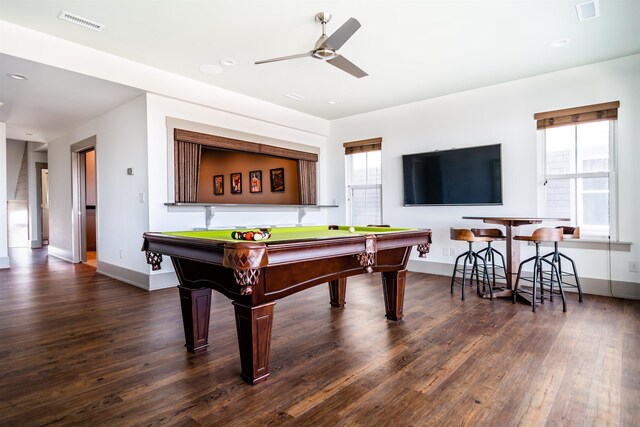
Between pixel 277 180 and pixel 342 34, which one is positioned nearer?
pixel 342 34

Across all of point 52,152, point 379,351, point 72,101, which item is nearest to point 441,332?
point 379,351

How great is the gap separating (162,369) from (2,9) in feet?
10.9

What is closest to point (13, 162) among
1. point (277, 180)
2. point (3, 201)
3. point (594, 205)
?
point (3, 201)

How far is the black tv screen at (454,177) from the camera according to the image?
487cm

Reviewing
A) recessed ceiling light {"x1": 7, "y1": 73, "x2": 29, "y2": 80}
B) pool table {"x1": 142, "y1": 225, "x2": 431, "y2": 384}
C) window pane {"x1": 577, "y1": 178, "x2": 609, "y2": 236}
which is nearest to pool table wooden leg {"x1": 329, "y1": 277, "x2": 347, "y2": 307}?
pool table {"x1": 142, "y1": 225, "x2": 431, "y2": 384}

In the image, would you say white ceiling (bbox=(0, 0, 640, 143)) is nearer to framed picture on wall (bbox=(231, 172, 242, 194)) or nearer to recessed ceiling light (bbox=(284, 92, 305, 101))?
recessed ceiling light (bbox=(284, 92, 305, 101))

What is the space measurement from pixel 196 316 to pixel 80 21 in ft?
9.44

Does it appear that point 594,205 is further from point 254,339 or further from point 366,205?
point 254,339

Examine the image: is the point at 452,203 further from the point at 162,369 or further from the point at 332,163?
the point at 162,369

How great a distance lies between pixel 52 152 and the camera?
23.8 ft

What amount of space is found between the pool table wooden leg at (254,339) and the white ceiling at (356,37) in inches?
98.4

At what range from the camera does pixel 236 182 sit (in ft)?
22.2

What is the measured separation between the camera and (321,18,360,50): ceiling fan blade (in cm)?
269

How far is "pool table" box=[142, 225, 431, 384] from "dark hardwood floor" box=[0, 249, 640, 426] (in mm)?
212
